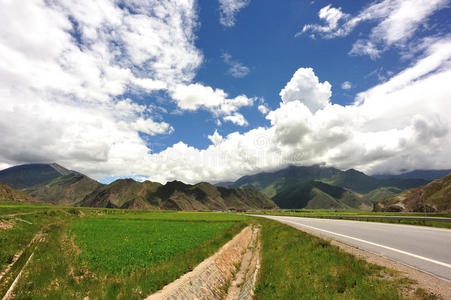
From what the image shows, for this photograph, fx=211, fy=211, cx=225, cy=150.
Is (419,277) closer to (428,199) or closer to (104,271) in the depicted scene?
(104,271)

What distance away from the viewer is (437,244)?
13266mm

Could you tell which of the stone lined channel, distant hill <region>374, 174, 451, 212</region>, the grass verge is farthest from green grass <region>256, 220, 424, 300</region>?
distant hill <region>374, 174, 451, 212</region>

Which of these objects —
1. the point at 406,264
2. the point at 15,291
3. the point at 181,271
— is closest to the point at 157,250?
the point at 181,271

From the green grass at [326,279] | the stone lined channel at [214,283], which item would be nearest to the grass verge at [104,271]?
the stone lined channel at [214,283]

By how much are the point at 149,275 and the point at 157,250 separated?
6302mm

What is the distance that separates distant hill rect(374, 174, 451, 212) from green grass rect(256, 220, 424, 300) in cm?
10484

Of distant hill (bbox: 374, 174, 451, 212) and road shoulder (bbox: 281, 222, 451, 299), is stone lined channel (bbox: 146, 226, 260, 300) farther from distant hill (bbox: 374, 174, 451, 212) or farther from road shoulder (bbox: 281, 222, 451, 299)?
distant hill (bbox: 374, 174, 451, 212)

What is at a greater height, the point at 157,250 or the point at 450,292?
the point at 450,292

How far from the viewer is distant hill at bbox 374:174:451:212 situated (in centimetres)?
9094

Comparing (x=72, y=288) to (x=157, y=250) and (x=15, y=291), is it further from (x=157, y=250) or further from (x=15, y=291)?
(x=157, y=250)

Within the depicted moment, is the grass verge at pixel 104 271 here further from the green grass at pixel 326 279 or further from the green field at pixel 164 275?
the green grass at pixel 326 279

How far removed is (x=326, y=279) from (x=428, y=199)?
12584 cm

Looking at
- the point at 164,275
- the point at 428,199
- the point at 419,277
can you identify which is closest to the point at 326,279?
the point at 419,277

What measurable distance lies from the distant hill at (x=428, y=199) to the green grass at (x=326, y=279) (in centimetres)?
10484
